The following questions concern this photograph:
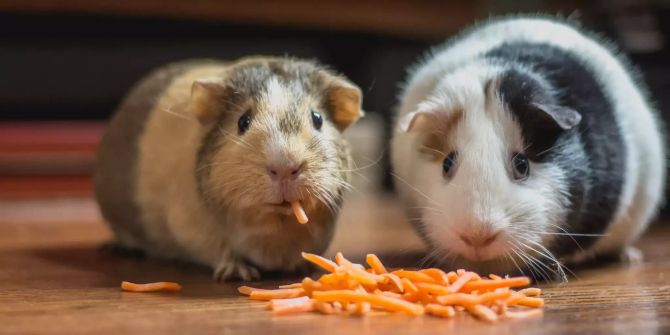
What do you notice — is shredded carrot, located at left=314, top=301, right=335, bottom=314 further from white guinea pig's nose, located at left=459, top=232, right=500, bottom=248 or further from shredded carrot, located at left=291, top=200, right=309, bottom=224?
white guinea pig's nose, located at left=459, top=232, right=500, bottom=248

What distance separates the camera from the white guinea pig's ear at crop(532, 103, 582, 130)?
2338mm

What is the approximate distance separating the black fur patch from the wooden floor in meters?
0.20

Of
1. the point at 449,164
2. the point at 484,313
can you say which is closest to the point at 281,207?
the point at 449,164

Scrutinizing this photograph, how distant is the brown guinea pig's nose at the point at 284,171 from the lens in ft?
7.23

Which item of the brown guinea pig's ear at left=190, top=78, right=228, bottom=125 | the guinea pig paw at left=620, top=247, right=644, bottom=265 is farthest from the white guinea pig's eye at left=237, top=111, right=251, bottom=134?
the guinea pig paw at left=620, top=247, right=644, bottom=265

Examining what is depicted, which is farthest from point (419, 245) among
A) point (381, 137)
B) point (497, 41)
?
point (381, 137)

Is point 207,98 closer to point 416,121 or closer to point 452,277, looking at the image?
point 416,121

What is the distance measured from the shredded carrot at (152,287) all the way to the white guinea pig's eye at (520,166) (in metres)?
0.94

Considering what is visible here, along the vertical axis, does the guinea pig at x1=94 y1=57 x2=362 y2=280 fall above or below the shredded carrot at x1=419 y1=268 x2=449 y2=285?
above

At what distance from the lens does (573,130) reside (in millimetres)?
2475

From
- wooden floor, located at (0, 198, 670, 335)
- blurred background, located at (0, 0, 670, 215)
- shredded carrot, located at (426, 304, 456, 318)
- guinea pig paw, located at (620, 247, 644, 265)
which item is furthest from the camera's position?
blurred background, located at (0, 0, 670, 215)

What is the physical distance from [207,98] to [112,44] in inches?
116

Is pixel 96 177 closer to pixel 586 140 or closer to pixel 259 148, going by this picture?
pixel 259 148

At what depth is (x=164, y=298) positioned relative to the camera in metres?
2.21
